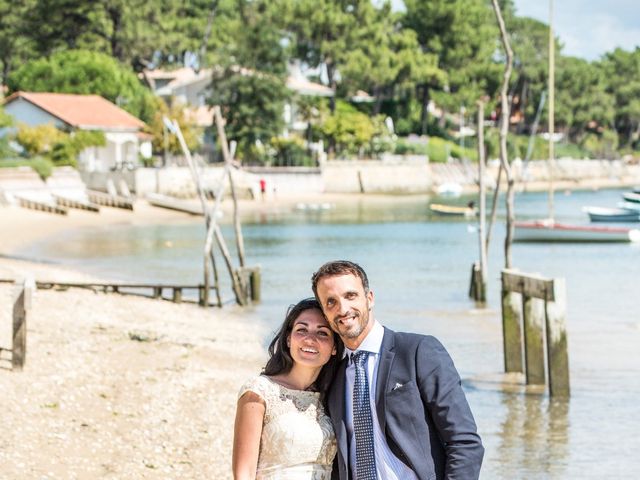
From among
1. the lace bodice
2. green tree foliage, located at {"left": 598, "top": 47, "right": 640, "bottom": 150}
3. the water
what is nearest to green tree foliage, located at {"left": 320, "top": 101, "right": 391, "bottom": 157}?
the water

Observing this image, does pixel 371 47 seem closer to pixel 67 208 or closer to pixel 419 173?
pixel 419 173

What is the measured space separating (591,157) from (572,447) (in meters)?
129

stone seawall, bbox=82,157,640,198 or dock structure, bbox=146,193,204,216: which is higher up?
stone seawall, bbox=82,157,640,198

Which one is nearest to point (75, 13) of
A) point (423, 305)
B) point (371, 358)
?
point (423, 305)

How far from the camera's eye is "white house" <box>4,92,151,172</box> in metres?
69.6

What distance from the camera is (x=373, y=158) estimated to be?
3851 inches

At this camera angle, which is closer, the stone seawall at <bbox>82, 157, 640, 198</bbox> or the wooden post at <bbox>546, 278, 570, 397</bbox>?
the wooden post at <bbox>546, 278, 570, 397</bbox>

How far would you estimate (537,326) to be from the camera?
15.6 meters

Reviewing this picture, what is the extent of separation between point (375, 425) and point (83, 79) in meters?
77.8

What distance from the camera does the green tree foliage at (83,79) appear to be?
8050cm

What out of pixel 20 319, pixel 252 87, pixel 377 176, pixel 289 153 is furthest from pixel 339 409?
pixel 377 176

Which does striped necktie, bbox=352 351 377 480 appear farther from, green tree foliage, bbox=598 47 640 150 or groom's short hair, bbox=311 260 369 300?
green tree foliage, bbox=598 47 640 150

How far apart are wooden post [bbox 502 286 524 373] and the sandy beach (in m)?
3.31

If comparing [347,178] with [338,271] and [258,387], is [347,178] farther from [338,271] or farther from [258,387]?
[338,271]
